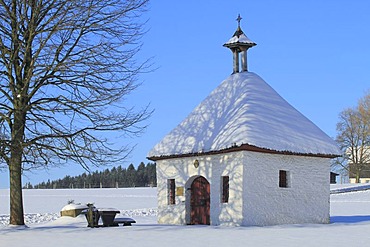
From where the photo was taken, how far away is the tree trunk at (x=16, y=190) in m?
19.8

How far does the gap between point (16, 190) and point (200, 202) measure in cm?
681

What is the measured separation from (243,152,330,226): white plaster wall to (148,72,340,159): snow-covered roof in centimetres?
61

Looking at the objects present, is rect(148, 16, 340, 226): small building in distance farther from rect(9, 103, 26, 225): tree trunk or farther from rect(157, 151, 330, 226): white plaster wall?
rect(9, 103, 26, 225): tree trunk

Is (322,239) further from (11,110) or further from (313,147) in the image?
(11,110)

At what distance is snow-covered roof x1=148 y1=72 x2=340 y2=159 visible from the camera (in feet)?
69.8

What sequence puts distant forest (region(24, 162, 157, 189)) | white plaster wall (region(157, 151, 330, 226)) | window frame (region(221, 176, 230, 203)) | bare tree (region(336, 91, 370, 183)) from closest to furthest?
white plaster wall (region(157, 151, 330, 226)) → window frame (region(221, 176, 230, 203)) → bare tree (region(336, 91, 370, 183)) → distant forest (region(24, 162, 157, 189))

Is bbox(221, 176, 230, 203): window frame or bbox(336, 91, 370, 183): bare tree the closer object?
bbox(221, 176, 230, 203): window frame

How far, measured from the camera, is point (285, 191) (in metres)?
21.9

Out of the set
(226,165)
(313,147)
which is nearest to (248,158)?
(226,165)

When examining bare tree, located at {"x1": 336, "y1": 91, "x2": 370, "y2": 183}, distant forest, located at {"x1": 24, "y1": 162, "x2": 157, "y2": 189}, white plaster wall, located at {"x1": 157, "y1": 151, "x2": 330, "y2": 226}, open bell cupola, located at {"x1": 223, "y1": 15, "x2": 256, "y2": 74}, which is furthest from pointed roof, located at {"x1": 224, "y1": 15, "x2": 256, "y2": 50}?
distant forest, located at {"x1": 24, "y1": 162, "x2": 157, "y2": 189}

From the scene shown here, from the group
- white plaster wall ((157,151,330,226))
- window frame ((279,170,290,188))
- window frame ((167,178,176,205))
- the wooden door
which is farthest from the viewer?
window frame ((167,178,176,205))

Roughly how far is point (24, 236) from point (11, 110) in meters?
4.28

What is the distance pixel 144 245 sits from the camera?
14555 mm

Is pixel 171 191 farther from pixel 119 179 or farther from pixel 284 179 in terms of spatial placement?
pixel 119 179
